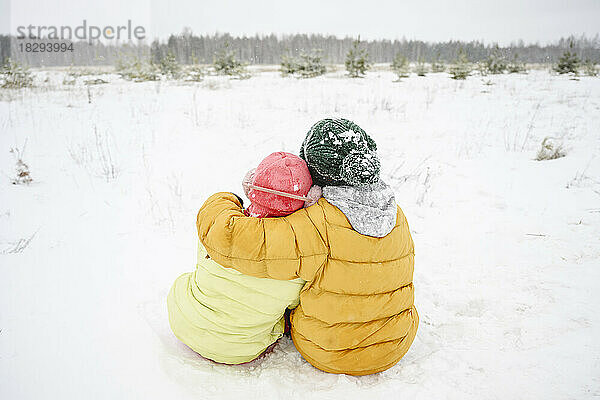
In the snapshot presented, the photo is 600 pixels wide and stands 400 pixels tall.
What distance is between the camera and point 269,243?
160cm

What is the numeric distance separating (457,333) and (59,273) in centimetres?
267

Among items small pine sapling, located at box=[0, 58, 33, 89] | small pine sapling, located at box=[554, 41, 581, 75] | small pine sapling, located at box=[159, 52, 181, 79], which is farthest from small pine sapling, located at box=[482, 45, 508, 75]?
small pine sapling, located at box=[0, 58, 33, 89]

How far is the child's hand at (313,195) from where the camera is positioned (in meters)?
1.75

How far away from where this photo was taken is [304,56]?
52.5 ft

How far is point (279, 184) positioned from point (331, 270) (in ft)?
1.50

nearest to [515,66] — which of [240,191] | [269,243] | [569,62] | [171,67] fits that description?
[569,62]

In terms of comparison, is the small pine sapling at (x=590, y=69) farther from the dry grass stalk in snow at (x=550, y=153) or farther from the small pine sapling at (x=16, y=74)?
the small pine sapling at (x=16, y=74)

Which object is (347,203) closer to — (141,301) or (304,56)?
(141,301)

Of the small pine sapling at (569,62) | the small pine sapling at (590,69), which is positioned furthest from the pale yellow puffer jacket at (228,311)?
the small pine sapling at (569,62)

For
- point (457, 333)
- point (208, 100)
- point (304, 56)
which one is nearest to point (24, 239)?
point (457, 333)

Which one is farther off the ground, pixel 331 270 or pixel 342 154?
pixel 342 154

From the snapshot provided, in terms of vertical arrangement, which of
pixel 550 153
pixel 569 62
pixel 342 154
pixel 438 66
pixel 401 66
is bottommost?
pixel 550 153

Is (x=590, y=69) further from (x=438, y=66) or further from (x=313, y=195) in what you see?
(x=313, y=195)

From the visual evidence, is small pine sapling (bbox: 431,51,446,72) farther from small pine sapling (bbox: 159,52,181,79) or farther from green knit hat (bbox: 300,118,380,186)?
green knit hat (bbox: 300,118,380,186)
